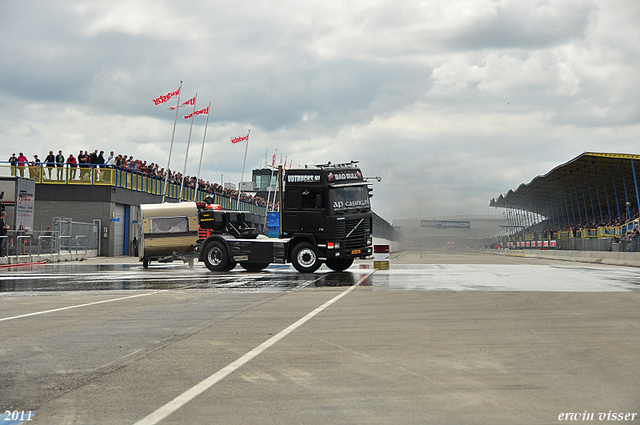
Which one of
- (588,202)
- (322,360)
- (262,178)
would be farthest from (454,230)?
(322,360)

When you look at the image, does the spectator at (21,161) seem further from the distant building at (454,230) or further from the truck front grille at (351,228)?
the distant building at (454,230)

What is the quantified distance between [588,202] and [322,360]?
8880 cm

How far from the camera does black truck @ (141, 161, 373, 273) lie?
20.8 m

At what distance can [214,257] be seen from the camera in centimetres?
2227

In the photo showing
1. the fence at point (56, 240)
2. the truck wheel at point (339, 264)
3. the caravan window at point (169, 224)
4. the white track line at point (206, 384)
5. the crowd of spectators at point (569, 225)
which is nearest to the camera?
the white track line at point (206, 384)

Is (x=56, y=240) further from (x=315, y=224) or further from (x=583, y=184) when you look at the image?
(x=583, y=184)

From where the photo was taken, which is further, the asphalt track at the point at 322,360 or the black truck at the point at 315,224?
the black truck at the point at 315,224

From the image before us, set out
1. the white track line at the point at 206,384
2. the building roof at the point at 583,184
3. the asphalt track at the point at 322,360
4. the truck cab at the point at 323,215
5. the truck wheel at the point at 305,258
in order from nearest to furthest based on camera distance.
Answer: the white track line at the point at 206,384 < the asphalt track at the point at 322,360 < the truck cab at the point at 323,215 < the truck wheel at the point at 305,258 < the building roof at the point at 583,184

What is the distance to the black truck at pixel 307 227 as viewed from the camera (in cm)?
2084

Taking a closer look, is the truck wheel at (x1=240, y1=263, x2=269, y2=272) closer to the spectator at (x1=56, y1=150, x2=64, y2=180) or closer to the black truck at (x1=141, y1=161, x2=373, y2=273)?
the black truck at (x1=141, y1=161, x2=373, y2=273)

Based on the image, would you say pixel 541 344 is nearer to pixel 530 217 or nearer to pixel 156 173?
pixel 156 173

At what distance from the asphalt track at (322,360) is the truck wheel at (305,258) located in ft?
28.4

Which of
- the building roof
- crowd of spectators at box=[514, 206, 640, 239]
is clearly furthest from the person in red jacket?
crowd of spectators at box=[514, 206, 640, 239]

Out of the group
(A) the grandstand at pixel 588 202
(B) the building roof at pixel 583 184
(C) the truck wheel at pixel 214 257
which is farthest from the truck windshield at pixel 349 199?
(B) the building roof at pixel 583 184
